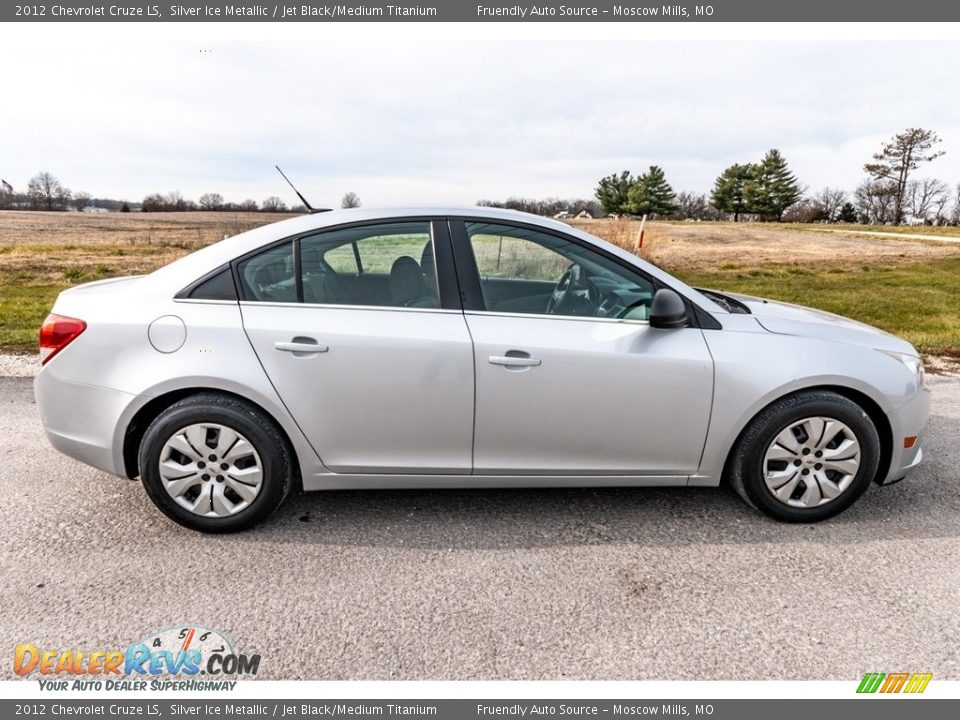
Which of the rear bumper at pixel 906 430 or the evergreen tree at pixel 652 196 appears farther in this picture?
the evergreen tree at pixel 652 196

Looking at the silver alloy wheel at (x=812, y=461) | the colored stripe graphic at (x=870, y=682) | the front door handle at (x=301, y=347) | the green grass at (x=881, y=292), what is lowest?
the colored stripe graphic at (x=870, y=682)

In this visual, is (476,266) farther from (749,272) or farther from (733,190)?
(733,190)

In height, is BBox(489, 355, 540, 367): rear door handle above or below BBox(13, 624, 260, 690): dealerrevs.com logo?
above

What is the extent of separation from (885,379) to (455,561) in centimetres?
235

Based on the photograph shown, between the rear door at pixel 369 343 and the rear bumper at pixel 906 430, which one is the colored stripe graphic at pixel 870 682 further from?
the rear door at pixel 369 343

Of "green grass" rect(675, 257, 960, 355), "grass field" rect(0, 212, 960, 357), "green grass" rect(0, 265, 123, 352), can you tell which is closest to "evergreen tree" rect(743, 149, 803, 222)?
"grass field" rect(0, 212, 960, 357)

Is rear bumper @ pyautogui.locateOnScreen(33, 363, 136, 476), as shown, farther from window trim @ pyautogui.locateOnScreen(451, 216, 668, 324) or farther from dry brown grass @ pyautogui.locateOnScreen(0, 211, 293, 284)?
dry brown grass @ pyautogui.locateOnScreen(0, 211, 293, 284)

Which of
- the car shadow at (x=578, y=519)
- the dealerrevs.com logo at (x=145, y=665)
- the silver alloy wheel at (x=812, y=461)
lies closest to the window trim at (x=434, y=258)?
the car shadow at (x=578, y=519)

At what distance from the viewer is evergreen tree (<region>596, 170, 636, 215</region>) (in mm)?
105281

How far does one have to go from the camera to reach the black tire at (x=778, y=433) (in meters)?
3.15

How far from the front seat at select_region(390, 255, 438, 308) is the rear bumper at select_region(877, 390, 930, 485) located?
95.8 inches

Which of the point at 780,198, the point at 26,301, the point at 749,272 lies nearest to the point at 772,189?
the point at 780,198

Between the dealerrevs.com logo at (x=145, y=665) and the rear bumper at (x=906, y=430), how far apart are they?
3.18 metres

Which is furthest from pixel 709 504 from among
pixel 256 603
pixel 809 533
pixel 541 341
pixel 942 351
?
pixel 942 351
